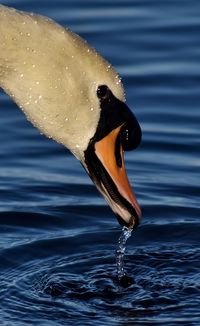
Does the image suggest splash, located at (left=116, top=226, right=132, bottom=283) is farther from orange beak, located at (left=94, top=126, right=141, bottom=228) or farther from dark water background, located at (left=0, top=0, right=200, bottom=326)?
orange beak, located at (left=94, top=126, right=141, bottom=228)

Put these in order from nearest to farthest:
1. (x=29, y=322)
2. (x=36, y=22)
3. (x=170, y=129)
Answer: (x=36, y=22) → (x=29, y=322) → (x=170, y=129)

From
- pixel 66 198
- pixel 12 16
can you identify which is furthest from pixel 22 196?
pixel 12 16

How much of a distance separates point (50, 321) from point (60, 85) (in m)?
1.98

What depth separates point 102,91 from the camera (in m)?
9.73

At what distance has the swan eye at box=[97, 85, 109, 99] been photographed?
9.71 meters

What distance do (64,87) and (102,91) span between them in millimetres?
283

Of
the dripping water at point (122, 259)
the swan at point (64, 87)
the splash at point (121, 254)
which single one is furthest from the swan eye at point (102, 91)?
the splash at point (121, 254)

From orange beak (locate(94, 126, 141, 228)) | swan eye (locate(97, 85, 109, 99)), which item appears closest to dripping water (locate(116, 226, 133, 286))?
orange beak (locate(94, 126, 141, 228))

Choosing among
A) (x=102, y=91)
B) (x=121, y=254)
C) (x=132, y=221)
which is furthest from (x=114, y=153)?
(x=121, y=254)

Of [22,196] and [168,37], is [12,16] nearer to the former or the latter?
[22,196]

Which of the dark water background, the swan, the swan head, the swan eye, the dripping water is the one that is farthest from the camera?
the dripping water

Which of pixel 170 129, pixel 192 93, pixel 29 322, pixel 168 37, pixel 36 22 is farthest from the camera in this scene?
pixel 168 37

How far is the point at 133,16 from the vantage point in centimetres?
1848

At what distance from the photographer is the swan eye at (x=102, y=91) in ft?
31.9
